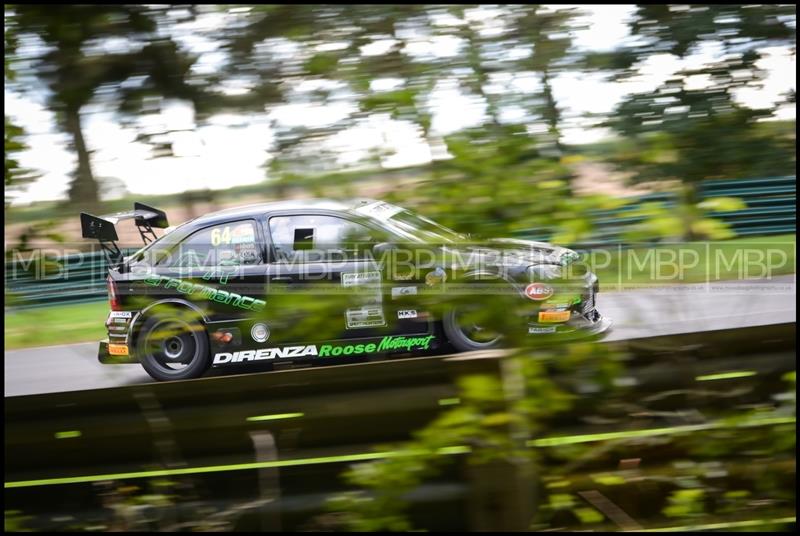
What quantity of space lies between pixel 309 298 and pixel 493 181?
71 centimetres

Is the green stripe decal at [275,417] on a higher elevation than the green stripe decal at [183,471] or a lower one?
higher

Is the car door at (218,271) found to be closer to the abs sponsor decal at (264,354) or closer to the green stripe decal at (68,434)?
the abs sponsor decal at (264,354)

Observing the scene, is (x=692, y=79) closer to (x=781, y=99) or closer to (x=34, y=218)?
(x=781, y=99)

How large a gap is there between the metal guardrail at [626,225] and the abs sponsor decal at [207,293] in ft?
1.07

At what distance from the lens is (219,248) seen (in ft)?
11.8

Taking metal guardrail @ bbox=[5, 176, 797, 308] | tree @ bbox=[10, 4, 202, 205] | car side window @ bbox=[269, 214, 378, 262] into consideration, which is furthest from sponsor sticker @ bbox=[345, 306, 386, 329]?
tree @ bbox=[10, 4, 202, 205]

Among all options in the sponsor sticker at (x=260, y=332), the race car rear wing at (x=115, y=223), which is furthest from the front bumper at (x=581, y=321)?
the race car rear wing at (x=115, y=223)

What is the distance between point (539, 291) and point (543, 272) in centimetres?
9

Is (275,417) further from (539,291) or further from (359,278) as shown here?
(539,291)

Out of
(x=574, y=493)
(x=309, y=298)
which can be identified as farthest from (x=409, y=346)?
(x=309, y=298)

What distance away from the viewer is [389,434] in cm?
312

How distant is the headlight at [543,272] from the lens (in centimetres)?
236

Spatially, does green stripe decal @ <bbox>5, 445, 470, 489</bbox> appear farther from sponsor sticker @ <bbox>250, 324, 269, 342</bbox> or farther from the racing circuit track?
sponsor sticker @ <bbox>250, 324, 269, 342</bbox>

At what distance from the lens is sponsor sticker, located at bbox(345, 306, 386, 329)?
8.02 ft
